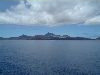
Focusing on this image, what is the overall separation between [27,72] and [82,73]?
51.9ft

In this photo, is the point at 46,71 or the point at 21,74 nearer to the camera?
the point at 21,74

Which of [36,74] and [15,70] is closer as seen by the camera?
[36,74]

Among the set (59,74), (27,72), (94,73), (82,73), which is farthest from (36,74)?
(94,73)

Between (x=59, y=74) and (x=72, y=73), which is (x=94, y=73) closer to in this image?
(x=72, y=73)

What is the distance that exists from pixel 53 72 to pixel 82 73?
8388 mm

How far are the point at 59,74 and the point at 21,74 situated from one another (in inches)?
409

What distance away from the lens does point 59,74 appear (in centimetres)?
4553

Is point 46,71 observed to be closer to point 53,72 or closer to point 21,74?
point 53,72

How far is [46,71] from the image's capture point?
4847 centimetres

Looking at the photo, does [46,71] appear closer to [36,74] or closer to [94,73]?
[36,74]

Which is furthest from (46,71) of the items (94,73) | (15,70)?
(94,73)

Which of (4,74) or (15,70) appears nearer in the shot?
(4,74)

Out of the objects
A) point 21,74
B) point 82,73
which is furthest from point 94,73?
point 21,74

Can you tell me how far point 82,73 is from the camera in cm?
4772
